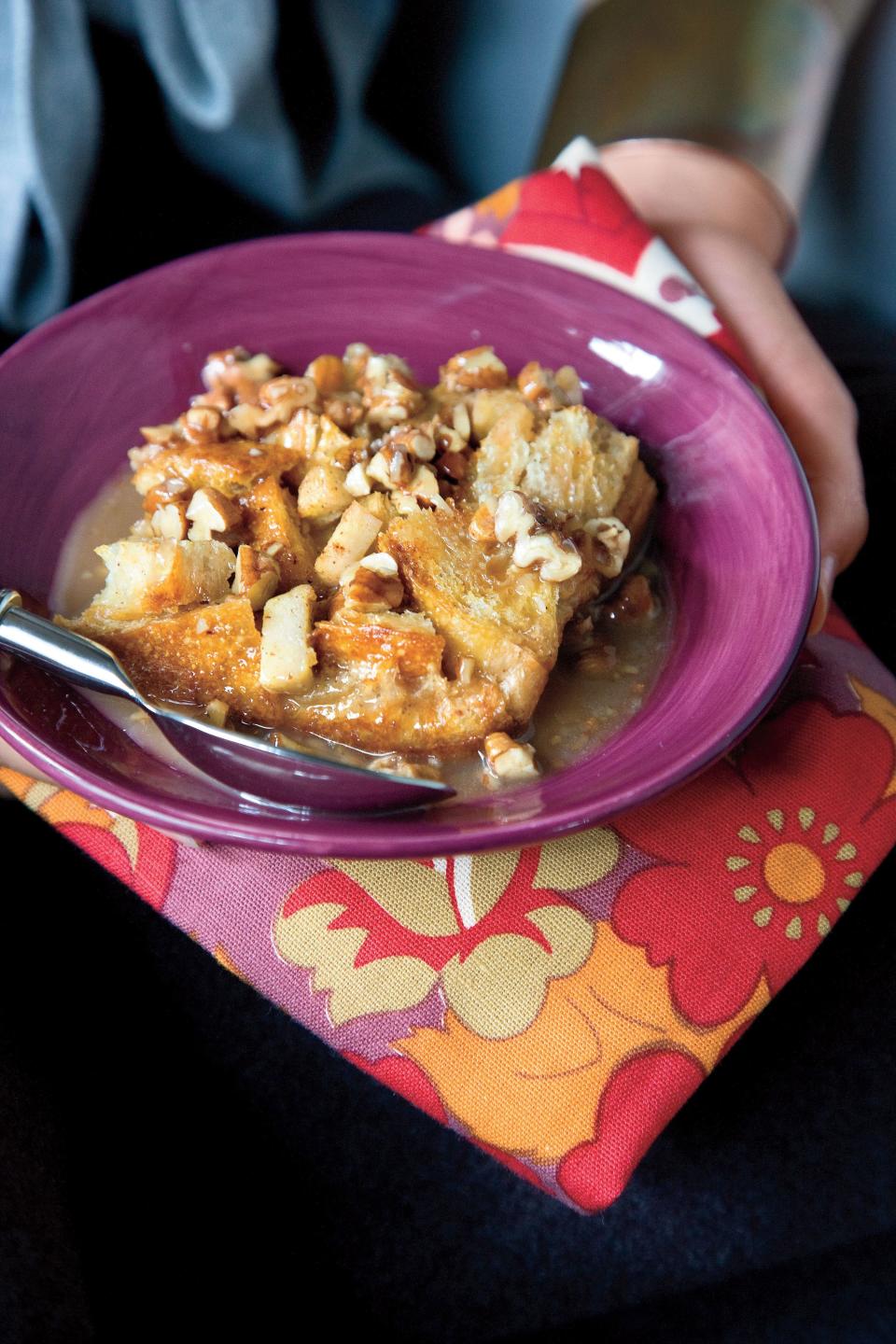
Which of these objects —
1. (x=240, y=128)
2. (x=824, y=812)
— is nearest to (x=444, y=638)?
(x=824, y=812)

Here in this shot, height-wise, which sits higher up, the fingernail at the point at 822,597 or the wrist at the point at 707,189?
the wrist at the point at 707,189

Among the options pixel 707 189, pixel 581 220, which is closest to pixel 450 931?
pixel 581 220

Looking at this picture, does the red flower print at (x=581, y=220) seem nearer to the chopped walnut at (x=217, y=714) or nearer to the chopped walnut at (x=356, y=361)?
the chopped walnut at (x=356, y=361)

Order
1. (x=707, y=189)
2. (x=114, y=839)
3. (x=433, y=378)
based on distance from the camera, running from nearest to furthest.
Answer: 1. (x=114, y=839)
2. (x=433, y=378)
3. (x=707, y=189)

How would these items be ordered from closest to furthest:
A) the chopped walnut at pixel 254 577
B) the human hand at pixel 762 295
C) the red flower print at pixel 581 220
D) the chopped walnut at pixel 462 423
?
the chopped walnut at pixel 254 577, the chopped walnut at pixel 462 423, the human hand at pixel 762 295, the red flower print at pixel 581 220

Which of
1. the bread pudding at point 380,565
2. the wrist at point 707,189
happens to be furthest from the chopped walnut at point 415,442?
the wrist at point 707,189

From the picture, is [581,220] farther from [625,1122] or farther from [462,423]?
[625,1122]

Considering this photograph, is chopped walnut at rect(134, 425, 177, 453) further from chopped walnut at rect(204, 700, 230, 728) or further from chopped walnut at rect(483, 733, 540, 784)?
chopped walnut at rect(483, 733, 540, 784)
